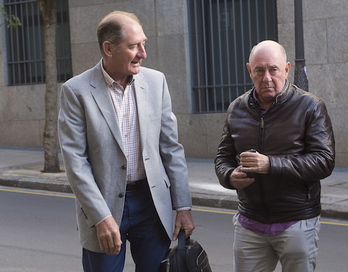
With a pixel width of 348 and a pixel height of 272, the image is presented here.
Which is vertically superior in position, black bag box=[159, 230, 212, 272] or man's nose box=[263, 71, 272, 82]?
man's nose box=[263, 71, 272, 82]

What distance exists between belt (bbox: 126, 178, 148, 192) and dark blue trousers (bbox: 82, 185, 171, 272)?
0.02 m

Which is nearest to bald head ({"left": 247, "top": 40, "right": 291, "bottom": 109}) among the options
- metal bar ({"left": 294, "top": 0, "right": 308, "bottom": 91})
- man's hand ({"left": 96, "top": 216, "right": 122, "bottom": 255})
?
man's hand ({"left": 96, "top": 216, "right": 122, "bottom": 255})

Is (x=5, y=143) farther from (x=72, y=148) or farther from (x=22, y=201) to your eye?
(x=72, y=148)

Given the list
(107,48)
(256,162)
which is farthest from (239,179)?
(107,48)

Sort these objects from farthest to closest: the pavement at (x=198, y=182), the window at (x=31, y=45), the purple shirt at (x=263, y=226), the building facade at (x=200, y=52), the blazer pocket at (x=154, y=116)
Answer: the window at (x=31, y=45) → the building facade at (x=200, y=52) → the pavement at (x=198, y=182) → the blazer pocket at (x=154, y=116) → the purple shirt at (x=263, y=226)

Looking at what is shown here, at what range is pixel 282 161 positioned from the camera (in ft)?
11.8

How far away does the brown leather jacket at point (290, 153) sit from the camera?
11.8 feet

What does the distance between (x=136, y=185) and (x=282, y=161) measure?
2.46ft

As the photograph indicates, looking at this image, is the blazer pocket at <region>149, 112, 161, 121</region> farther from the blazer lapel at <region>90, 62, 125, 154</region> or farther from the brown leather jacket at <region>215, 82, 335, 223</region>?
the brown leather jacket at <region>215, 82, 335, 223</region>

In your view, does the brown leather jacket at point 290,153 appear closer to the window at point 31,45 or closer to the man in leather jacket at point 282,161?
the man in leather jacket at point 282,161

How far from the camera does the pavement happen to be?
9375mm

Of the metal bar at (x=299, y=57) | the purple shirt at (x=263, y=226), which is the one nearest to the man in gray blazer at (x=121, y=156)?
the purple shirt at (x=263, y=226)

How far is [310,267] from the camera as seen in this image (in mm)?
3721

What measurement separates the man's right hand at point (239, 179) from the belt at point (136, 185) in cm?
45
